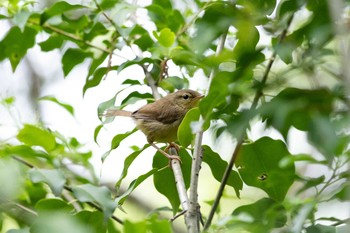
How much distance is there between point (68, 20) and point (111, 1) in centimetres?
30

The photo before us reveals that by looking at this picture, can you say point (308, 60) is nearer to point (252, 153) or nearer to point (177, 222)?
point (252, 153)

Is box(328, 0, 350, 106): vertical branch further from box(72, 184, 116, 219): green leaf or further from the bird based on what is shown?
the bird

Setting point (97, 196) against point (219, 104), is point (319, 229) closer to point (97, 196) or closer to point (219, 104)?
point (219, 104)

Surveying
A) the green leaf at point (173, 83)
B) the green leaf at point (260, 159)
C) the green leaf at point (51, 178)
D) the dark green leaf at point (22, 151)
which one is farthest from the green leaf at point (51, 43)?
the green leaf at point (260, 159)

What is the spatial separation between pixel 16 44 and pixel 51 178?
143 centimetres

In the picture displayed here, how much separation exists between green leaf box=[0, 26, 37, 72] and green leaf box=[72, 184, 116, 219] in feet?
4.94

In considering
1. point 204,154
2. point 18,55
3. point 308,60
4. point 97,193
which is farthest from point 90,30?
point 308,60

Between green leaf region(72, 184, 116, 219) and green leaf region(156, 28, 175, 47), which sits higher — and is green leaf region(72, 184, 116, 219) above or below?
below

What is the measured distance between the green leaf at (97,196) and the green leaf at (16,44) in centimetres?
151

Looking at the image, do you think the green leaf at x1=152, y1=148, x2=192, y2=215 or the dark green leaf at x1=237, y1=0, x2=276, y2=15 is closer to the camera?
the dark green leaf at x1=237, y1=0, x2=276, y2=15

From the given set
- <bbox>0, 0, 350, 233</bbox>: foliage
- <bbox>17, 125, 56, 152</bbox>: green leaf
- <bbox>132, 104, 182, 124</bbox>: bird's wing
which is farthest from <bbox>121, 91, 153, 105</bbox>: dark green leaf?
<bbox>132, 104, 182, 124</bbox>: bird's wing

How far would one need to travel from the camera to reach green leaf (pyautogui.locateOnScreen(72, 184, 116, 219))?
271 cm

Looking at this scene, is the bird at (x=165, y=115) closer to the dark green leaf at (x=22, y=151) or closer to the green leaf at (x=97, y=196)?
the dark green leaf at (x=22, y=151)

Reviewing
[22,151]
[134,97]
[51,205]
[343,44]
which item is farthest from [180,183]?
[343,44]
